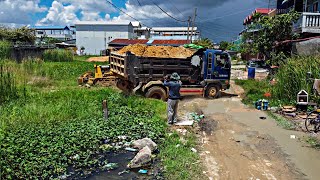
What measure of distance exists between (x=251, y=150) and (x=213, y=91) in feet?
24.4

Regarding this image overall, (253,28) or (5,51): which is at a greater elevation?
(253,28)

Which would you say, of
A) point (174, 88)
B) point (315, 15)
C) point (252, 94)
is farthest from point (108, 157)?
point (315, 15)

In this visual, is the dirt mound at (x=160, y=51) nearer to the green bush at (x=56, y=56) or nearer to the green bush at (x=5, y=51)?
the green bush at (x=5, y=51)

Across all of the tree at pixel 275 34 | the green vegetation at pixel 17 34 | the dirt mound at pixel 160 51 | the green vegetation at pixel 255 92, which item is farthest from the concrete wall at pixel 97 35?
the dirt mound at pixel 160 51

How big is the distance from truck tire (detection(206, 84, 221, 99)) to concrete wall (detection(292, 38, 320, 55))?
17.1ft

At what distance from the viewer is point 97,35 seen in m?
64.2

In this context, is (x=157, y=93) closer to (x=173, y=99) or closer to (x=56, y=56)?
(x=173, y=99)

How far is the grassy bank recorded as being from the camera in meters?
6.12

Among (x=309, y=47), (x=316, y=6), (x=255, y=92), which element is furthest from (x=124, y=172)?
(x=316, y=6)

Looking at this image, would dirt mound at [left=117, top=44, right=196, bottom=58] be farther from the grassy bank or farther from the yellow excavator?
the yellow excavator

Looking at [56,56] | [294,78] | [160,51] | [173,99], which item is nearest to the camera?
[173,99]

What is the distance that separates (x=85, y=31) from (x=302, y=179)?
207 feet

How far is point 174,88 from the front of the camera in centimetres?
990

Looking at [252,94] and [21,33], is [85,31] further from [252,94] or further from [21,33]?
[252,94]
